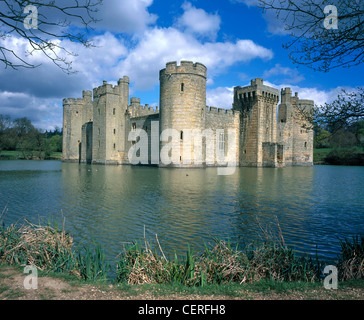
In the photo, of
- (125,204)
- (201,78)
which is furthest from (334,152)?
(125,204)

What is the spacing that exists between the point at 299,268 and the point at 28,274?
12.2ft

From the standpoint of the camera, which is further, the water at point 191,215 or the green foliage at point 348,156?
the green foliage at point 348,156

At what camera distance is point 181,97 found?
92.5ft

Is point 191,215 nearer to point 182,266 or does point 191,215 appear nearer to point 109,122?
point 182,266

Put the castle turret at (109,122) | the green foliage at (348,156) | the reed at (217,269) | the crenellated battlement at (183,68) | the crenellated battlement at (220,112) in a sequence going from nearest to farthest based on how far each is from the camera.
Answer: the reed at (217,269) → the crenellated battlement at (183,68) → the crenellated battlement at (220,112) → the castle turret at (109,122) → the green foliage at (348,156)

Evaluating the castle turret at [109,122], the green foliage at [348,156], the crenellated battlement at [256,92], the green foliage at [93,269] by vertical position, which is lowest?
the green foliage at [93,269]

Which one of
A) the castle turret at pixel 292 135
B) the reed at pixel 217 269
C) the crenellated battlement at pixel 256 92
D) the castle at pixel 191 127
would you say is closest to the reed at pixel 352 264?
the reed at pixel 217 269

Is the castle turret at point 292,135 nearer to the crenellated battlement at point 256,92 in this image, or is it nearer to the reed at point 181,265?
the crenellated battlement at point 256,92

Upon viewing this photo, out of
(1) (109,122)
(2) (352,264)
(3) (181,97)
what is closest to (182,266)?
(2) (352,264)

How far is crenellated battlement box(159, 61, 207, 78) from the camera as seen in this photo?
28156 mm

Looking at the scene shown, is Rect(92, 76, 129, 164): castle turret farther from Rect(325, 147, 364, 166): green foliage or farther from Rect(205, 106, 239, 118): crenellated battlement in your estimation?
Rect(325, 147, 364, 166): green foliage

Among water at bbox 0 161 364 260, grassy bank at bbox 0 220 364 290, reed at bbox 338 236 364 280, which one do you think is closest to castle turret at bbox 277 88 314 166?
water at bbox 0 161 364 260

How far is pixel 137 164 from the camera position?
36031 mm

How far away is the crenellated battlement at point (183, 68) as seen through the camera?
1109 inches
